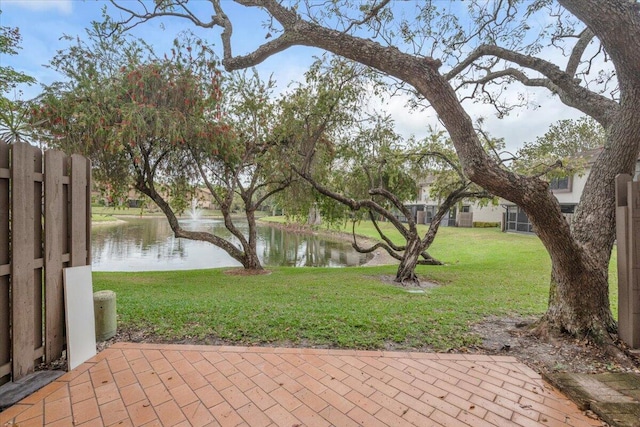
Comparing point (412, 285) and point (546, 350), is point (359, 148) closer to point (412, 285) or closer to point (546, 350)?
point (412, 285)

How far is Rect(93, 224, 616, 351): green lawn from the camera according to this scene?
11.4 feet

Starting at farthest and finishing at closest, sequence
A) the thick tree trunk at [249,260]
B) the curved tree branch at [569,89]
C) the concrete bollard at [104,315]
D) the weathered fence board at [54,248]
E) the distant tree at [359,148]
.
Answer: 1. the thick tree trunk at [249,260]
2. the distant tree at [359,148]
3. the curved tree branch at [569,89]
4. the concrete bollard at [104,315]
5. the weathered fence board at [54,248]

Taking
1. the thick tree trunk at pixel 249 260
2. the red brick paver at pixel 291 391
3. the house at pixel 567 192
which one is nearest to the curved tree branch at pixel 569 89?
the red brick paver at pixel 291 391

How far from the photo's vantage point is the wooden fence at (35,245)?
7.60ft

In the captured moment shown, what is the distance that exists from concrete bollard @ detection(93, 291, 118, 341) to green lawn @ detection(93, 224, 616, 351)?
1.09ft

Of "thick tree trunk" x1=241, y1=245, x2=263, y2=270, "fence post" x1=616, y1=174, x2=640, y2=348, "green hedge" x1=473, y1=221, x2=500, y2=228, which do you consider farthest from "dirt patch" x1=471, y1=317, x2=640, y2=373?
"green hedge" x1=473, y1=221, x2=500, y2=228

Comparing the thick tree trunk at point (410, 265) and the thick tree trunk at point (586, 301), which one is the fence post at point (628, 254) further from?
the thick tree trunk at point (410, 265)

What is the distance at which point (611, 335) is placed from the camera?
3.22 meters

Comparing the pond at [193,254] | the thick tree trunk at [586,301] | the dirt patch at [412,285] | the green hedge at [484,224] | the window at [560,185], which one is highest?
the window at [560,185]

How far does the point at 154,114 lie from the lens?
20.1 feet

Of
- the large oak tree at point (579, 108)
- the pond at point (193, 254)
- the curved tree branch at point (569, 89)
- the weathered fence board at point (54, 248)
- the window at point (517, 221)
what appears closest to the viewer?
the weathered fence board at point (54, 248)

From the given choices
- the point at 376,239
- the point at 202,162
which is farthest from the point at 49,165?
the point at 376,239

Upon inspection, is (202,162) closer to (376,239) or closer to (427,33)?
(427,33)

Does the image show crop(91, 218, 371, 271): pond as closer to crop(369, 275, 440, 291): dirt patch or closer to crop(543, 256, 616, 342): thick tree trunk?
crop(369, 275, 440, 291): dirt patch
